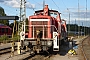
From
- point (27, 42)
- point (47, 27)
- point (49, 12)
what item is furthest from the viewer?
point (49, 12)

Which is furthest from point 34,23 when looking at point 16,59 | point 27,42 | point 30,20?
point 16,59

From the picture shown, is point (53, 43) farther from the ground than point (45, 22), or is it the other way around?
point (45, 22)

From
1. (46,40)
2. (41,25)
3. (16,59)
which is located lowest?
(16,59)

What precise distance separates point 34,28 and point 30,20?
706 millimetres

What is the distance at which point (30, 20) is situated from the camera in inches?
683

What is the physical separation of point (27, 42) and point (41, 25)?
1.91 metres

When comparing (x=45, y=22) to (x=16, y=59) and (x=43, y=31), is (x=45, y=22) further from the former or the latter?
(x=16, y=59)

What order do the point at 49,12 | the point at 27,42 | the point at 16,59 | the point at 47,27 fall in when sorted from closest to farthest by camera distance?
the point at 16,59
the point at 27,42
the point at 47,27
the point at 49,12

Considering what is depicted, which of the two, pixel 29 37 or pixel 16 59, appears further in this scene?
pixel 29 37

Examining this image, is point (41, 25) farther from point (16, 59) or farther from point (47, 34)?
point (16, 59)

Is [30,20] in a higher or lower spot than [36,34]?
higher

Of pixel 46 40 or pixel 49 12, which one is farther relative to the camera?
pixel 49 12

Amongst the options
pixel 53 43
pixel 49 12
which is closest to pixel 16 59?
pixel 53 43

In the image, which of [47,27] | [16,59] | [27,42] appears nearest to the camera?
[16,59]
